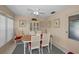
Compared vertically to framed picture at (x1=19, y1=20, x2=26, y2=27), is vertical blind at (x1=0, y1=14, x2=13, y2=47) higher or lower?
lower

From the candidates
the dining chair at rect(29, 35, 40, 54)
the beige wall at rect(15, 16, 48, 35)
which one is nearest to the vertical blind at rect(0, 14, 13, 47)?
the dining chair at rect(29, 35, 40, 54)

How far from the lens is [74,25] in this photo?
3150 mm

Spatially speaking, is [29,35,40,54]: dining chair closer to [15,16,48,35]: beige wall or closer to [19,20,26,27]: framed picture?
[15,16,48,35]: beige wall

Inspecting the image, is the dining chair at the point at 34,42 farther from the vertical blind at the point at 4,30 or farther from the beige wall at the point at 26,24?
the beige wall at the point at 26,24

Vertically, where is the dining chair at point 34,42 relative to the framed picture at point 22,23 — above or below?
below

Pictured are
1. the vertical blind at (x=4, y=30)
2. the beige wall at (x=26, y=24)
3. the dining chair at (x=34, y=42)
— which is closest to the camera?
the dining chair at (x=34, y=42)

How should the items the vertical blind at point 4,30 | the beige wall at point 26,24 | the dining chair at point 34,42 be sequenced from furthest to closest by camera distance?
the beige wall at point 26,24 < the vertical blind at point 4,30 < the dining chair at point 34,42

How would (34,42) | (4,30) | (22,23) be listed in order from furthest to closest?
(22,23)
(4,30)
(34,42)

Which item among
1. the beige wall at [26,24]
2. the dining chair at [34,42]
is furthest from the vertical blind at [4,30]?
the beige wall at [26,24]

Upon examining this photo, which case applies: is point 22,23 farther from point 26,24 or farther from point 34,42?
point 34,42

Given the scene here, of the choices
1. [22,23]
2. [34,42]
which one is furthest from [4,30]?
[22,23]
